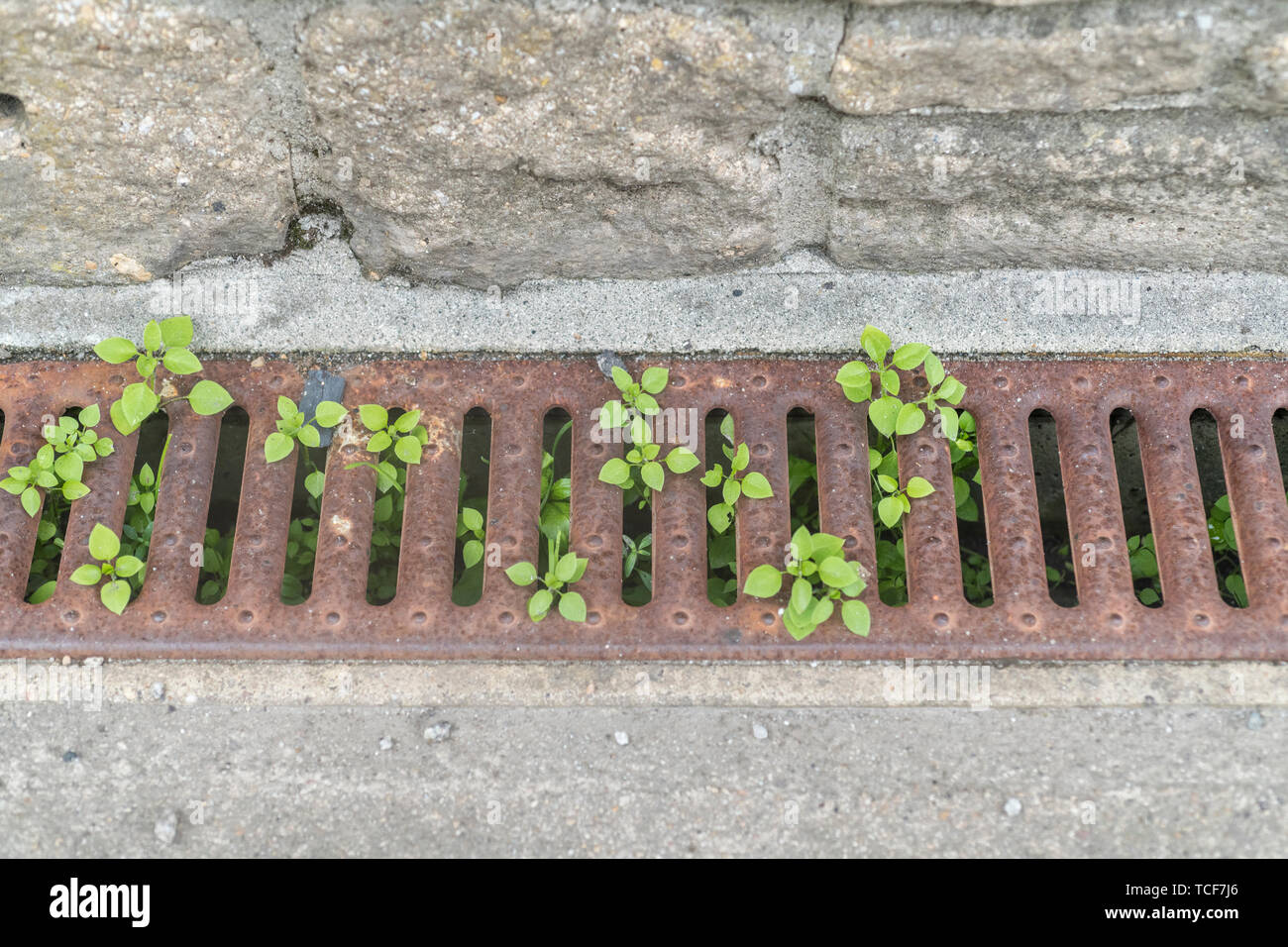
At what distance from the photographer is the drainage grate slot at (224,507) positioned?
5.98 ft

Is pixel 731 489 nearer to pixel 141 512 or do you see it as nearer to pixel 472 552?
pixel 472 552

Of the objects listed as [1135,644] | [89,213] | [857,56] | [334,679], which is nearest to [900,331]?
[857,56]

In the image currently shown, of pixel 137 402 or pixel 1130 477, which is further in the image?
pixel 1130 477

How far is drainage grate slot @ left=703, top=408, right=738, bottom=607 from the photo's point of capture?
174 cm

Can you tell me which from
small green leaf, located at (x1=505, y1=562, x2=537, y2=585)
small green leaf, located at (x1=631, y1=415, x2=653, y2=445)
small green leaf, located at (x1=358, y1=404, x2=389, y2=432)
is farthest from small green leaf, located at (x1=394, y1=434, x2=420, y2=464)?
small green leaf, located at (x1=631, y1=415, x2=653, y2=445)

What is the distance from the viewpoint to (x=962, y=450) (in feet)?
6.00

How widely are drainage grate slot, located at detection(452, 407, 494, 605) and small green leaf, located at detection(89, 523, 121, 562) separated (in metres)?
0.57

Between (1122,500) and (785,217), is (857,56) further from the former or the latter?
(1122,500)

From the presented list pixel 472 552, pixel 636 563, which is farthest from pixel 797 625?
pixel 472 552

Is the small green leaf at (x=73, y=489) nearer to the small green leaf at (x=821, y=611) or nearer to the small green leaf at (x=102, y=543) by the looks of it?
the small green leaf at (x=102, y=543)

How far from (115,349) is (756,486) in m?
1.15

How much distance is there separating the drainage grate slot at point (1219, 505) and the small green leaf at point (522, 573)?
3.96 ft

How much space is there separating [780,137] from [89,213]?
1181mm

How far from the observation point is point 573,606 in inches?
63.6
